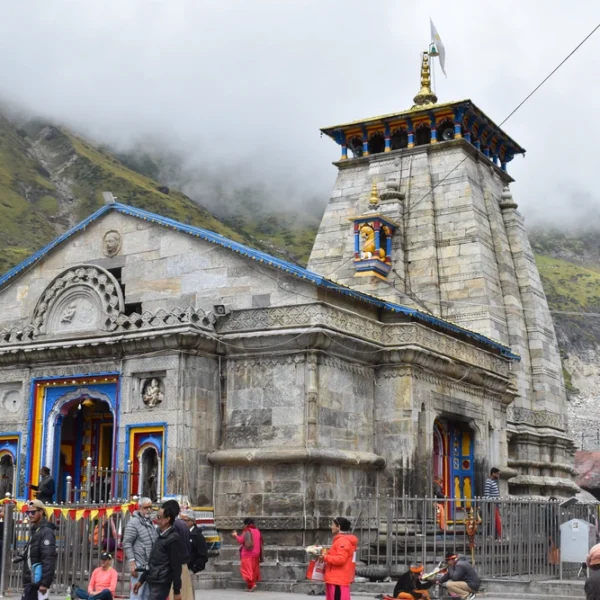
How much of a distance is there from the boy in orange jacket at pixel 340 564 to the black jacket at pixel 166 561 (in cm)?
309

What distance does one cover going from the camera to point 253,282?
23.9 m

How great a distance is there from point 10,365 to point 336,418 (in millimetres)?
8119

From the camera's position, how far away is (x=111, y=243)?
2570 centimetres

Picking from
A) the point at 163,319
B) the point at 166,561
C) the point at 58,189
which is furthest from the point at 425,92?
the point at 58,189

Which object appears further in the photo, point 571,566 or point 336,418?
point 336,418

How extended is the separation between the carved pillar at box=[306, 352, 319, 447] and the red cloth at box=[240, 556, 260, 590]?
2.81 meters

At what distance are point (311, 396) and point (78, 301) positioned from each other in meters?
6.41

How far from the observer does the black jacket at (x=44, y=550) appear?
14.0 m

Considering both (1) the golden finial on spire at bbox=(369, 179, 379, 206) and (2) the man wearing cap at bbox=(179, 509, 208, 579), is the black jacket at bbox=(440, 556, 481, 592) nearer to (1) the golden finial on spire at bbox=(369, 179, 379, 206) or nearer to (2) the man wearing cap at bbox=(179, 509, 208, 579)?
(2) the man wearing cap at bbox=(179, 509, 208, 579)

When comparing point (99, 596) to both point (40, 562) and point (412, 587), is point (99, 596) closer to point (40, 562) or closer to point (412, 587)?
point (40, 562)

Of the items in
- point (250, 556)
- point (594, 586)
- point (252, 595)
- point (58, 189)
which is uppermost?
point (58, 189)

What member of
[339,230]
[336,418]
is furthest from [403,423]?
[339,230]

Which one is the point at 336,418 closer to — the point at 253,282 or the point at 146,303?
the point at 253,282

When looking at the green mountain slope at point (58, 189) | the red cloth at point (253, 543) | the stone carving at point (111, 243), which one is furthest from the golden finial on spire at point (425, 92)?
the green mountain slope at point (58, 189)
